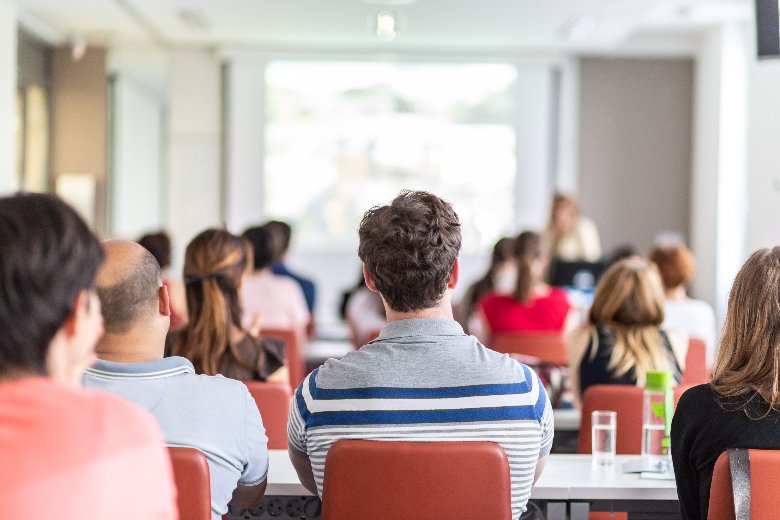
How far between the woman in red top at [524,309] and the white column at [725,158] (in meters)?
4.48

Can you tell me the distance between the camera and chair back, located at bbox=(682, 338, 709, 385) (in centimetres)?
388

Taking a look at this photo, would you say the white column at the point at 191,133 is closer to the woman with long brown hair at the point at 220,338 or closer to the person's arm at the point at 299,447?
the woman with long brown hair at the point at 220,338

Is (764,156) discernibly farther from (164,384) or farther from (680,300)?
(164,384)

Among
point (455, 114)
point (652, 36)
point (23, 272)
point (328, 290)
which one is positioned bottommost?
point (328, 290)

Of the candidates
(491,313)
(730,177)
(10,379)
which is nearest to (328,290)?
(730,177)

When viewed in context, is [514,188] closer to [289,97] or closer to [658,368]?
[289,97]

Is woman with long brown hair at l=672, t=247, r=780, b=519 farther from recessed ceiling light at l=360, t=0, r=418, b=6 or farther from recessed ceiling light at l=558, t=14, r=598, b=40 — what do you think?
recessed ceiling light at l=558, t=14, r=598, b=40

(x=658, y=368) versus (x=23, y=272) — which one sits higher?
(x=23, y=272)

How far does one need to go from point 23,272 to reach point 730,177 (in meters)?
9.15

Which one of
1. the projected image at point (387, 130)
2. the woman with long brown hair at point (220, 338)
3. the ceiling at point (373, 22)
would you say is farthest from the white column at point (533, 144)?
the woman with long brown hair at point (220, 338)

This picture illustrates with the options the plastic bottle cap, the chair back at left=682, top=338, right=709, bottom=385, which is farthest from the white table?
the chair back at left=682, top=338, right=709, bottom=385

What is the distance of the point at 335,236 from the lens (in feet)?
34.1

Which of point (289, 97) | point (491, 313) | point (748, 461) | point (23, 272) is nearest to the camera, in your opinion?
point (23, 272)

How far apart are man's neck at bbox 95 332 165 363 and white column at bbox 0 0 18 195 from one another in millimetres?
6635
